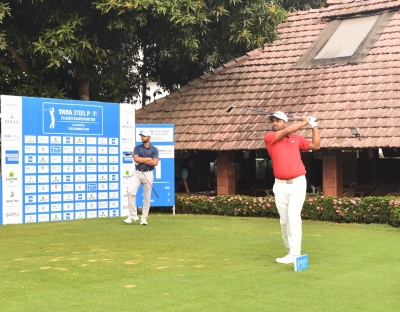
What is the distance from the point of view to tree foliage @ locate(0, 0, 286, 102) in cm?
2034

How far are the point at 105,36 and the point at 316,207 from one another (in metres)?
8.55

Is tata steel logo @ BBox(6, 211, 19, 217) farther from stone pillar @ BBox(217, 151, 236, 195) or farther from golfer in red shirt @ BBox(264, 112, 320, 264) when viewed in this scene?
golfer in red shirt @ BBox(264, 112, 320, 264)

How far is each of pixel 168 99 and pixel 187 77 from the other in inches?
159

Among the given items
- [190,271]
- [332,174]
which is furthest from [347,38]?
[190,271]

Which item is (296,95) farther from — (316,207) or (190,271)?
(190,271)

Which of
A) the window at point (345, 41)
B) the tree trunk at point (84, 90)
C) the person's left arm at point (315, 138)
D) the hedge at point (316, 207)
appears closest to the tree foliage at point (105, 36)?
the tree trunk at point (84, 90)

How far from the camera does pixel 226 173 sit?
2161 centimetres

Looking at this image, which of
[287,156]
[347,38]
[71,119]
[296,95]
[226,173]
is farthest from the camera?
[347,38]

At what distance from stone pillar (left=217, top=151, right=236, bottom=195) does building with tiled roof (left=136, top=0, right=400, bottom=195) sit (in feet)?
0.09

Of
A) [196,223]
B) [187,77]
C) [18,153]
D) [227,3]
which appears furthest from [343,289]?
[187,77]

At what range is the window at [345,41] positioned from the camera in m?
22.0

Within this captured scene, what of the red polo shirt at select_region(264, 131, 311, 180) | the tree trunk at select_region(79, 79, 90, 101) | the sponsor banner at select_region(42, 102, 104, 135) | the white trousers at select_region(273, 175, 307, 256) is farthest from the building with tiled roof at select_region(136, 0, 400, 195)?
the white trousers at select_region(273, 175, 307, 256)

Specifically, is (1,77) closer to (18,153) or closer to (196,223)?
(18,153)

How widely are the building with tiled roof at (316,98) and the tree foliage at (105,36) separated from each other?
1.12m
